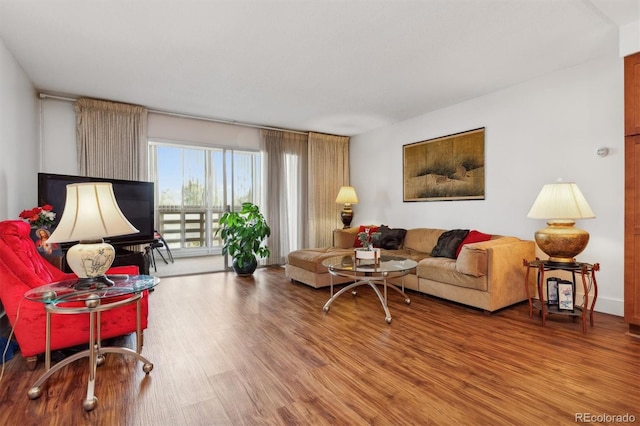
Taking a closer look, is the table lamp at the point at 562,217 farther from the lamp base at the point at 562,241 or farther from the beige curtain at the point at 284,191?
the beige curtain at the point at 284,191

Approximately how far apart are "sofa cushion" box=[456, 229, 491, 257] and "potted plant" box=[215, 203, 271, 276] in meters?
2.95

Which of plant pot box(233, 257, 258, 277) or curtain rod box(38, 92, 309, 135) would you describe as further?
plant pot box(233, 257, 258, 277)

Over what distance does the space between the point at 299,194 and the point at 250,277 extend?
6.18 feet

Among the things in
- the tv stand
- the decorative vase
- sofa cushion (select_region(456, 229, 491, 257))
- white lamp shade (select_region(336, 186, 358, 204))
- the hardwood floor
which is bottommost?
the hardwood floor

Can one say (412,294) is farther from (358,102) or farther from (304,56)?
(304,56)

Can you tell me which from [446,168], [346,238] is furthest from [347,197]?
[446,168]

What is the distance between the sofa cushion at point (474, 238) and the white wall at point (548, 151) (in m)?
0.29

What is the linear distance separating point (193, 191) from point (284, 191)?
220cm

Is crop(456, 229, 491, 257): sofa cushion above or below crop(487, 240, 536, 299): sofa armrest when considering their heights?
above

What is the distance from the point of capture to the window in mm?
5945

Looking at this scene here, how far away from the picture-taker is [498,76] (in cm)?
367

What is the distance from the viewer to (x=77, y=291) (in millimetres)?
1865

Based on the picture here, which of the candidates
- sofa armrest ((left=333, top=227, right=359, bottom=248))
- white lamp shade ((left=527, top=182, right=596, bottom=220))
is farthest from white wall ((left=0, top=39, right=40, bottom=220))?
white lamp shade ((left=527, top=182, right=596, bottom=220))

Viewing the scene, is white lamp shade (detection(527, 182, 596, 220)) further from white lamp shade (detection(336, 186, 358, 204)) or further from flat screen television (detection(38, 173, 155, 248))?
flat screen television (detection(38, 173, 155, 248))
